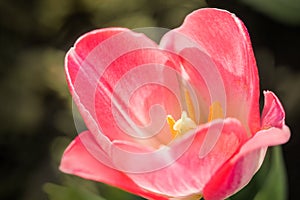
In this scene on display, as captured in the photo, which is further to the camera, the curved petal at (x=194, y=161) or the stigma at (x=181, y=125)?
the stigma at (x=181, y=125)

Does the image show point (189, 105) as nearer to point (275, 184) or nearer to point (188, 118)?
point (188, 118)

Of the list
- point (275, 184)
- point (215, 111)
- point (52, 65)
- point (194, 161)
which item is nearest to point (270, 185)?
point (275, 184)

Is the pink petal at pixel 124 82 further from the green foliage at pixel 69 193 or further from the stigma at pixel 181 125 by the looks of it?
the green foliage at pixel 69 193

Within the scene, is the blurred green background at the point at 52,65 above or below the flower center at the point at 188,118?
below

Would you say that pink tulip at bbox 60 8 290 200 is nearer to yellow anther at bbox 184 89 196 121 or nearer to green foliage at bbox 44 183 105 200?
yellow anther at bbox 184 89 196 121

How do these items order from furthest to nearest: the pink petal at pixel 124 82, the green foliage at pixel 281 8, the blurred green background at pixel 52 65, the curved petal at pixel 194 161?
1. the blurred green background at pixel 52 65
2. the green foliage at pixel 281 8
3. the pink petal at pixel 124 82
4. the curved petal at pixel 194 161

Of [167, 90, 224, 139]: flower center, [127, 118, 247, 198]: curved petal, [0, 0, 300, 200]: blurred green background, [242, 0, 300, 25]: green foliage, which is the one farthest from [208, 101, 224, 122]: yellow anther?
[0, 0, 300, 200]: blurred green background

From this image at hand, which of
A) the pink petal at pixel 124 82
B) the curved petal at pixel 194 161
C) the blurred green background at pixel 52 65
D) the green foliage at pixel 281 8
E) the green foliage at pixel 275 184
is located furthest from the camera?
the blurred green background at pixel 52 65

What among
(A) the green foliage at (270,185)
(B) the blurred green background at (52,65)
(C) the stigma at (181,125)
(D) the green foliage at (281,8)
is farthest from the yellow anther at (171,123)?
(B) the blurred green background at (52,65)

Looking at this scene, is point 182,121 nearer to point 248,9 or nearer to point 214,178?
point 214,178

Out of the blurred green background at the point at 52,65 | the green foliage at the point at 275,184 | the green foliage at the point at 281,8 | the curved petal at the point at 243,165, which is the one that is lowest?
the blurred green background at the point at 52,65
